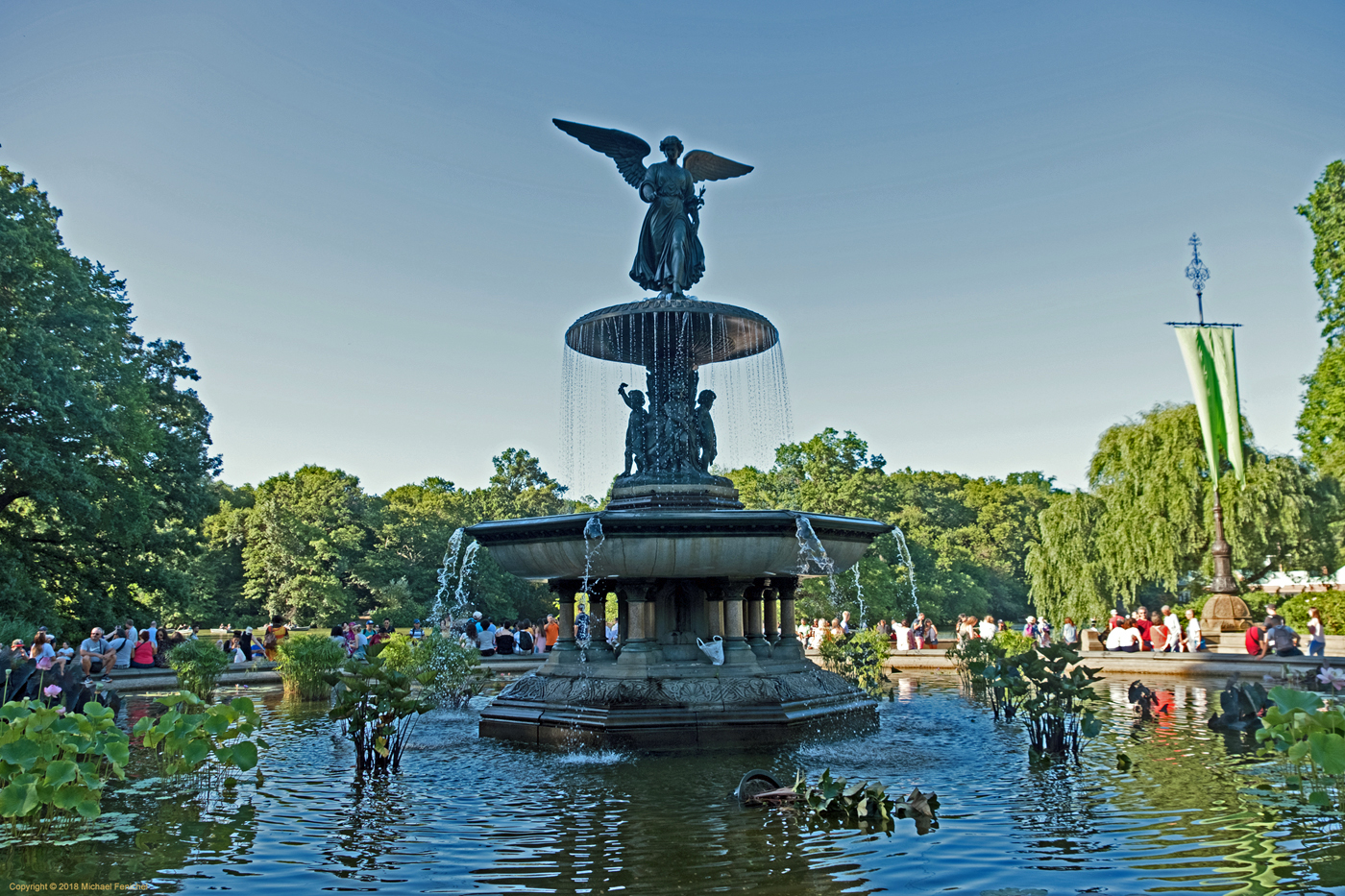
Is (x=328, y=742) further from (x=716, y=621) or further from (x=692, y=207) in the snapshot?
(x=692, y=207)

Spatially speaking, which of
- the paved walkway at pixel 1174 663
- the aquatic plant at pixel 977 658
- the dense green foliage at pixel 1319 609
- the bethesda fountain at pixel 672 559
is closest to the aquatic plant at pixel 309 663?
the bethesda fountain at pixel 672 559

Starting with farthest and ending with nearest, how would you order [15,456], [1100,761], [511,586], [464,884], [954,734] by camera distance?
[511,586] < [15,456] < [954,734] < [1100,761] < [464,884]

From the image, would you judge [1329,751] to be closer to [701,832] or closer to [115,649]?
[701,832]

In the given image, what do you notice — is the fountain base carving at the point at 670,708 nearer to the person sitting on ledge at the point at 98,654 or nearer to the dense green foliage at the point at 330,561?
the person sitting on ledge at the point at 98,654

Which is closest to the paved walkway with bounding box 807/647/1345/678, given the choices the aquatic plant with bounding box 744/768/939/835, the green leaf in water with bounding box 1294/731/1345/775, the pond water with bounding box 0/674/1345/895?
the pond water with bounding box 0/674/1345/895

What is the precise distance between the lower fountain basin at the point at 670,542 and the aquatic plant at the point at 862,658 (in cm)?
294

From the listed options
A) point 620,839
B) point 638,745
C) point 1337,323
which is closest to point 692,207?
point 638,745

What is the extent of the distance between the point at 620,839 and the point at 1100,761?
4.40 metres

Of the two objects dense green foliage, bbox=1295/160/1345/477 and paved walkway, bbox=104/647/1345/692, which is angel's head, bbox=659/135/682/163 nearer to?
paved walkway, bbox=104/647/1345/692

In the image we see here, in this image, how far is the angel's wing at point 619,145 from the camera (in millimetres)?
12719

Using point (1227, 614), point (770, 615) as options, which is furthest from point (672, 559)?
point (1227, 614)

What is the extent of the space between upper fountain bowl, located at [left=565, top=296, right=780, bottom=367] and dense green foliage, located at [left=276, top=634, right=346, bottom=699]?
5356 mm

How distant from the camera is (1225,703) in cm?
965

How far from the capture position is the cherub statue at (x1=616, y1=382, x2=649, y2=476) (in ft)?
40.6
